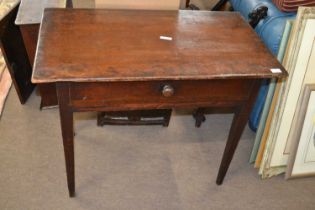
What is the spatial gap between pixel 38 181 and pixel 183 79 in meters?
0.90

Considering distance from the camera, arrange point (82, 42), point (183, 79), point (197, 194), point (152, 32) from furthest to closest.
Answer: point (197, 194) < point (152, 32) < point (82, 42) < point (183, 79)

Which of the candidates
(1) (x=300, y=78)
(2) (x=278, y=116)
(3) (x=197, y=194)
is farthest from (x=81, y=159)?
(1) (x=300, y=78)

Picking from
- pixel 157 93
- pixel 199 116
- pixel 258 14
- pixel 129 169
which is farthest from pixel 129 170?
pixel 258 14

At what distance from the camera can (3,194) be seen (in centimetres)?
145

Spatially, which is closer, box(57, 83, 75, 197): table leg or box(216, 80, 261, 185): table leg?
box(57, 83, 75, 197): table leg

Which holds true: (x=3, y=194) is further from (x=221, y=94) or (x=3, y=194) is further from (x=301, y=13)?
(x=301, y=13)

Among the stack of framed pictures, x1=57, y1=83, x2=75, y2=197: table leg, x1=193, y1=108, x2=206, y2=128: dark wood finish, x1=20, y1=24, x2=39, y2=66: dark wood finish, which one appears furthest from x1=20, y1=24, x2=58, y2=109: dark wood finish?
the stack of framed pictures

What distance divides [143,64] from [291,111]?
2.63 feet

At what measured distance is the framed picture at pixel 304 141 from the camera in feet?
4.82

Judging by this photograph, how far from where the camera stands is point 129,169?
1.62m

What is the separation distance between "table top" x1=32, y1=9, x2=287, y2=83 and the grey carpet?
691 mm

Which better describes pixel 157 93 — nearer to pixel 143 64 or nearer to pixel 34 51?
pixel 143 64

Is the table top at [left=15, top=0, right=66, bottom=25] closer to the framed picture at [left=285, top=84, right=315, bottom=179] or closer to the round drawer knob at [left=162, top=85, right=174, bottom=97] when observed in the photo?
the round drawer knob at [left=162, top=85, right=174, bottom=97]

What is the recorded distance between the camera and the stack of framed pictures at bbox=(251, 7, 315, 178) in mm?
1337
